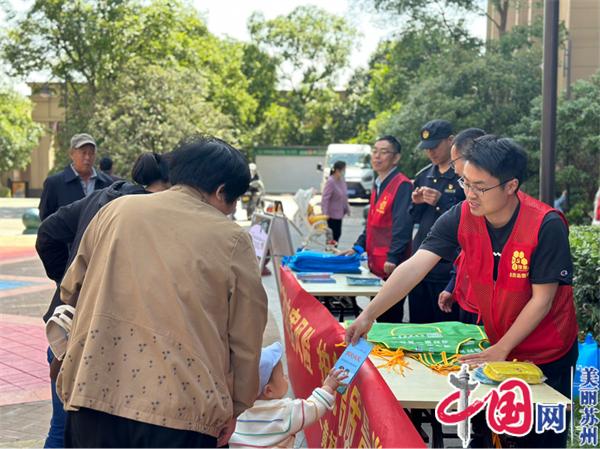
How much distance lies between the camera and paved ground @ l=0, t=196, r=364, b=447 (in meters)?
5.67

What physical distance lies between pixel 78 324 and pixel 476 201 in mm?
1729

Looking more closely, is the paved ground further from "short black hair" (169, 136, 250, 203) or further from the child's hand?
"short black hair" (169, 136, 250, 203)

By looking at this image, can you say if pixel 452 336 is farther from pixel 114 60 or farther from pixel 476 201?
pixel 114 60

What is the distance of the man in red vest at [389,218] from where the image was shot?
6500mm

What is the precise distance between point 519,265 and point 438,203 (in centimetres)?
249

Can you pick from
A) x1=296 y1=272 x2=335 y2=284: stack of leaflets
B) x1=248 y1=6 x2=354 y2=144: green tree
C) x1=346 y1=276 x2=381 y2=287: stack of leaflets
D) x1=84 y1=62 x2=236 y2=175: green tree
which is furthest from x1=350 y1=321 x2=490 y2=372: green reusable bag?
x1=248 y1=6 x2=354 y2=144: green tree

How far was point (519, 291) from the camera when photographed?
3.57 m

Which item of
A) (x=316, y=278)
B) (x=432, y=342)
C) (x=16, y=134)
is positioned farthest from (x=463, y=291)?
(x=16, y=134)

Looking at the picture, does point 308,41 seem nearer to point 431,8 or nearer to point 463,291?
point 431,8

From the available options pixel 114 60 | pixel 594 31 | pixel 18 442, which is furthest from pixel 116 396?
pixel 114 60

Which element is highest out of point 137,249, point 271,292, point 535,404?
point 137,249

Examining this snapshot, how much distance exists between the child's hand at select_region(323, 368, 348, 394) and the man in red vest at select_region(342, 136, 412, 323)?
306cm

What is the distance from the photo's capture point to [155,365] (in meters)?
2.61

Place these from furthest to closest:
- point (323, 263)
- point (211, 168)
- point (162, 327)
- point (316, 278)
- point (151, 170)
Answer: point (323, 263)
point (316, 278)
point (151, 170)
point (211, 168)
point (162, 327)
